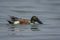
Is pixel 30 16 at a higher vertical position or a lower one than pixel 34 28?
higher

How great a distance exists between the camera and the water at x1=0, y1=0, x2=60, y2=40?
51.5 feet

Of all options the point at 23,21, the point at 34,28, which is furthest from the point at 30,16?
the point at 34,28

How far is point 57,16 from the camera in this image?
20641 mm

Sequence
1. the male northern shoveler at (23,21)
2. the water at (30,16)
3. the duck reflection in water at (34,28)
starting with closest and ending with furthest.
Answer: the water at (30,16)
the duck reflection in water at (34,28)
the male northern shoveler at (23,21)

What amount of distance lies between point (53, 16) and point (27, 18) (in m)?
1.58

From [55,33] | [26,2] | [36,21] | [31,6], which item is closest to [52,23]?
[36,21]

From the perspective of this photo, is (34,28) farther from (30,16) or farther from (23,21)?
(30,16)

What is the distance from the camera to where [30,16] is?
793 inches

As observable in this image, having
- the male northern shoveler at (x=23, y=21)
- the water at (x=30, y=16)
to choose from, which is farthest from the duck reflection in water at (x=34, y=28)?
the male northern shoveler at (x=23, y=21)

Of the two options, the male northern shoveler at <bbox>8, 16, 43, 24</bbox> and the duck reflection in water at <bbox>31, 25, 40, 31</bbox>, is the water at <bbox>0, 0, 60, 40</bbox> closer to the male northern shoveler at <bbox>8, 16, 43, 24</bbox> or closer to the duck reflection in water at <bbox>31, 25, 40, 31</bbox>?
the duck reflection in water at <bbox>31, 25, 40, 31</bbox>

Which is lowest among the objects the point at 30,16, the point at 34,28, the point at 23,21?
the point at 34,28

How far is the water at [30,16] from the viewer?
51.5ft

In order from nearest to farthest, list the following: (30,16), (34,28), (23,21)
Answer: (34,28) < (23,21) < (30,16)

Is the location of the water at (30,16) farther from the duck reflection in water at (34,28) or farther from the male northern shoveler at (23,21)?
the male northern shoveler at (23,21)
